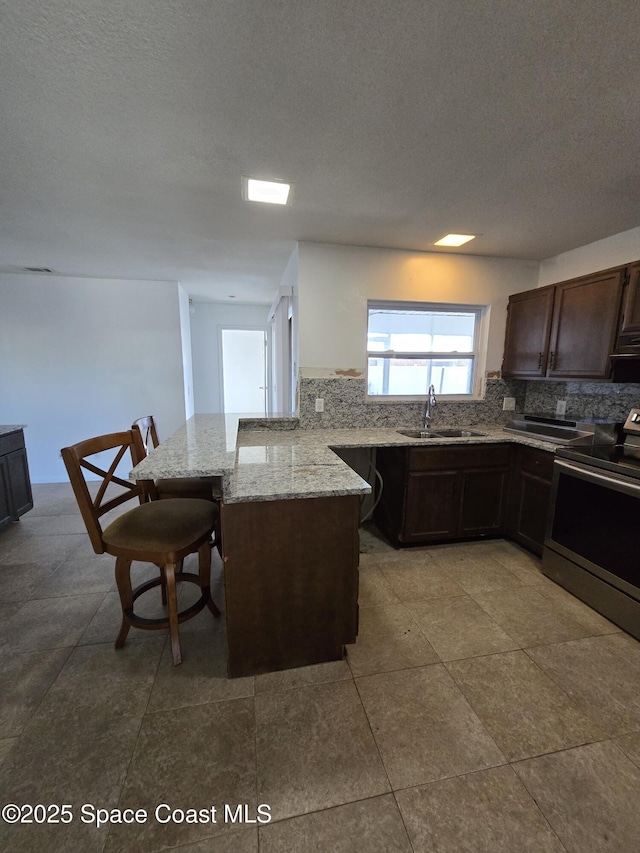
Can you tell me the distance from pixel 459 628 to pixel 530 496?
122 centimetres

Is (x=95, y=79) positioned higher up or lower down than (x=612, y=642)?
higher up

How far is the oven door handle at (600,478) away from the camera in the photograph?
177 cm

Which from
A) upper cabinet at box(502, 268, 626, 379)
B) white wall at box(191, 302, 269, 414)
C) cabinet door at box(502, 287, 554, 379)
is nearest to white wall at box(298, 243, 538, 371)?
cabinet door at box(502, 287, 554, 379)

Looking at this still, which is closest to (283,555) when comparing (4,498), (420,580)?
(420,580)

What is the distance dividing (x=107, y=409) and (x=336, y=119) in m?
4.09

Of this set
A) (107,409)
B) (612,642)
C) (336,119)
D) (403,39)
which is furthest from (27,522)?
(612,642)

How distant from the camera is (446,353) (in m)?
3.13

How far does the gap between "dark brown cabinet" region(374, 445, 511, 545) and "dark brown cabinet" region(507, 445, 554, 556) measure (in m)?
0.07

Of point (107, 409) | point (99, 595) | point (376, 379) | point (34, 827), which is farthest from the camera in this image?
point (107, 409)

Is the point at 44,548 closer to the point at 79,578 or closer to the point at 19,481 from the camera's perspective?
the point at 79,578

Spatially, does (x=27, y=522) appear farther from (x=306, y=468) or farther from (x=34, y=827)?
(x=306, y=468)

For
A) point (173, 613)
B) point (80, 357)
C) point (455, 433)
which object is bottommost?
point (173, 613)

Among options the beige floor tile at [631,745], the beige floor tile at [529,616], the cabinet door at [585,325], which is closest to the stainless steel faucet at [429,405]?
the cabinet door at [585,325]

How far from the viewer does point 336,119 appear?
135 centimetres
